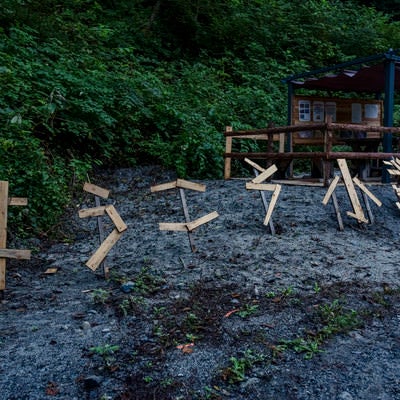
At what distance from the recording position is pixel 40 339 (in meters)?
3.78

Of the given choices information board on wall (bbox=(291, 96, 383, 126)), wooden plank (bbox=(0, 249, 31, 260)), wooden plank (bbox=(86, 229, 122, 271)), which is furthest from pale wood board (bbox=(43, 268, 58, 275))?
information board on wall (bbox=(291, 96, 383, 126))

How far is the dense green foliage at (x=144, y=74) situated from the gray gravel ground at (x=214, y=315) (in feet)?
8.17

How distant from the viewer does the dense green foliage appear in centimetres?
868

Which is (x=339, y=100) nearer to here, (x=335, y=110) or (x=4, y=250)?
(x=335, y=110)

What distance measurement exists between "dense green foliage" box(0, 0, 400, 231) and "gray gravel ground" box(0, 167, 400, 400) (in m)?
2.49

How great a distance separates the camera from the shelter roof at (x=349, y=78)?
10134 millimetres

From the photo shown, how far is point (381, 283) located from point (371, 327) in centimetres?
118

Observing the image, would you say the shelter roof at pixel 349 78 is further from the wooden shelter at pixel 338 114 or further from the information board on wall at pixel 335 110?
the information board on wall at pixel 335 110

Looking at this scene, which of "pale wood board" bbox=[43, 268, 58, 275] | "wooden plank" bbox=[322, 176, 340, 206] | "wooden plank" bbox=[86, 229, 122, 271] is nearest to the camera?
"wooden plank" bbox=[86, 229, 122, 271]

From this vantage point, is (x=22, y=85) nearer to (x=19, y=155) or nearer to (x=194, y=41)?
(x=19, y=155)

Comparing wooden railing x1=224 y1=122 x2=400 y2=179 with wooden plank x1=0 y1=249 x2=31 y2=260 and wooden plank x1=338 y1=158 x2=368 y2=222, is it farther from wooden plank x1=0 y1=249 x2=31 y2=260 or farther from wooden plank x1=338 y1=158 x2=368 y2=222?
wooden plank x1=0 y1=249 x2=31 y2=260

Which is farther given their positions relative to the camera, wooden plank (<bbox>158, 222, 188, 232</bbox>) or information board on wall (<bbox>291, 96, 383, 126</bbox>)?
information board on wall (<bbox>291, 96, 383, 126</bbox>)

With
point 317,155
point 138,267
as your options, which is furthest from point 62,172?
point 317,155

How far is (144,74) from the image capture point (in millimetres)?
13406
